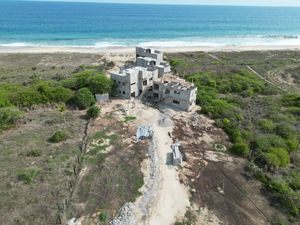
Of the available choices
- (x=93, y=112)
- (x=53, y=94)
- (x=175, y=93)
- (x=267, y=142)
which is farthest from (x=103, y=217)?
(x=53, y=94)

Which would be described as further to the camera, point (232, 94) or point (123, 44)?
point (123, 44)

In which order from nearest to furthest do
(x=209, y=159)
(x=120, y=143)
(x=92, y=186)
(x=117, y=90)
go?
1. (x=92, y=186)
2. (x=209, y=159)
3. (x=120, y=143)
4. (x=117, y=90)

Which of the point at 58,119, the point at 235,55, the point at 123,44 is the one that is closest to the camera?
the point at 58,119

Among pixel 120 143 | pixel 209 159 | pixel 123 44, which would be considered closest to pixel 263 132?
pixel 209 159

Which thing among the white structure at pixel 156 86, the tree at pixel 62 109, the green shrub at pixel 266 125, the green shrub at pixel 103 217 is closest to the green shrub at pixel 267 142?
the green shrub at pixel 266 125

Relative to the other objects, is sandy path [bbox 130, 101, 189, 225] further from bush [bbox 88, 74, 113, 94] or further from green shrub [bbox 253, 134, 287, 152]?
bush [bbox 88, 74, 113, 94]

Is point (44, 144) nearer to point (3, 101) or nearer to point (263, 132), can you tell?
point (3, 101)

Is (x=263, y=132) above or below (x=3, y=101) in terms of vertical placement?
below

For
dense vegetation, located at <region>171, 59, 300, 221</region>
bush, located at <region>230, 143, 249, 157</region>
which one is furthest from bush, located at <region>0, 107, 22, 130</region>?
bush, located at <region>230, 143, 249, 157</region>
